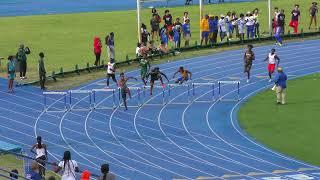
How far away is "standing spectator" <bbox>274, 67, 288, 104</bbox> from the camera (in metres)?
29.7

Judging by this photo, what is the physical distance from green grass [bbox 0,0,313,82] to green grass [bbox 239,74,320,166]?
9548 millimetres

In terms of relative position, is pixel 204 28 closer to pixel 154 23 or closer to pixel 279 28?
pixel 154 23

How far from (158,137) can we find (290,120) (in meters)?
4.64

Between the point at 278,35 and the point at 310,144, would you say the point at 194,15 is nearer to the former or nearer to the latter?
the point at 278,35

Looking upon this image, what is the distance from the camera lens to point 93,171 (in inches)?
881

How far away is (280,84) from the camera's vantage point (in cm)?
2970

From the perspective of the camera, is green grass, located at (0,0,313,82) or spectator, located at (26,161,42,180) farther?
green grass, located at (0,0,313,82)

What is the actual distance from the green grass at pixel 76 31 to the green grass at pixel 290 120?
9.55 metres

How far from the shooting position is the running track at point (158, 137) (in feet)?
73.7

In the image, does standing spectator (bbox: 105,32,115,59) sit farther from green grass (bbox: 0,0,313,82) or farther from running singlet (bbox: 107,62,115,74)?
running singlet (bbox: 107,62,115,74)

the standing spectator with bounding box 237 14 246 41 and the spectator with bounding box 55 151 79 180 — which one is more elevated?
the standing spectator with bounding box 237 14 246 41

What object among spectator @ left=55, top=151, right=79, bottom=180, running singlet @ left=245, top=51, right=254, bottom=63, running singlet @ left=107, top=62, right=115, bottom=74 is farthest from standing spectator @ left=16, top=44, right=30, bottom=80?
spectator @ left=55, top=151, right=79, bottom=180

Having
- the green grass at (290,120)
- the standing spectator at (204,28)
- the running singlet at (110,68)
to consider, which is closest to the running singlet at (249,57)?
the green grass at (290,120)

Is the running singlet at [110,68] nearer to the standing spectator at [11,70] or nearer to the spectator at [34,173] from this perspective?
the standing spectator at [11,70]
